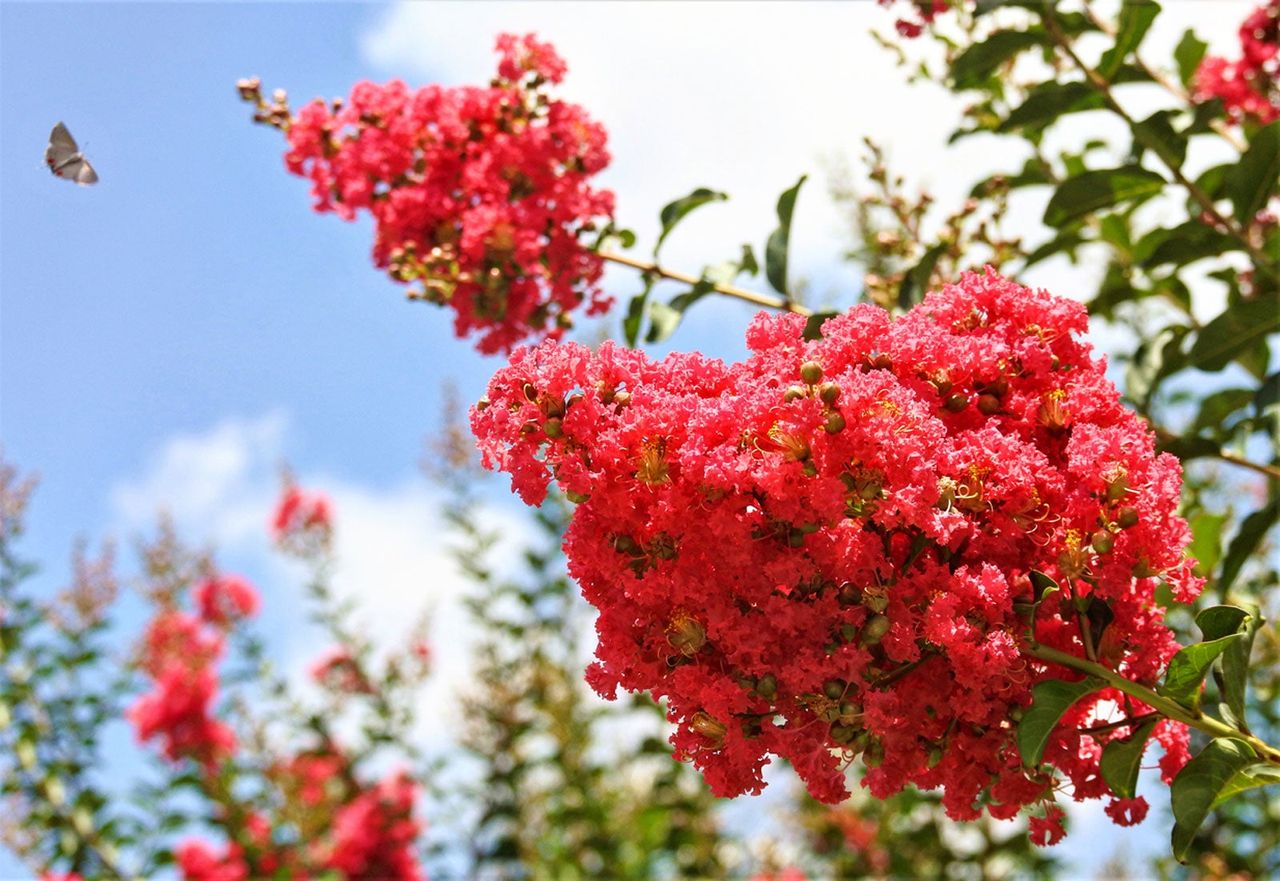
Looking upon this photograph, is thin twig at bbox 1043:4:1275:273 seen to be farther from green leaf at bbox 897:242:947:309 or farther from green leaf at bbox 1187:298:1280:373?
green leaf at bbox 897:242:947:309

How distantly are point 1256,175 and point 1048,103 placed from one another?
49 centimetres

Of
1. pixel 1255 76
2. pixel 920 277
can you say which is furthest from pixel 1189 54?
pixel 920 277

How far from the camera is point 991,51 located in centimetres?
280

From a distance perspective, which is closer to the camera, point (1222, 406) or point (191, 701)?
point (1222, 406)

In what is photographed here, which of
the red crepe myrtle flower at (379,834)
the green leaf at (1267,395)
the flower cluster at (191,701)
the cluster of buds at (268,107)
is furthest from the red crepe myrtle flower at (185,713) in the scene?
the green leaf at (1267,395)

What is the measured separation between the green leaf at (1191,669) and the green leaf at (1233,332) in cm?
139

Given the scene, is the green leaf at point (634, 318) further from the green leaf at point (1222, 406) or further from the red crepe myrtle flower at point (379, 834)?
the red crepe myrtle flower at point (379, 834)

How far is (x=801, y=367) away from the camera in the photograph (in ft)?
4.95

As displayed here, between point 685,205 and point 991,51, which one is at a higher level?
point 991,51

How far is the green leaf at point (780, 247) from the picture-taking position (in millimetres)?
2703

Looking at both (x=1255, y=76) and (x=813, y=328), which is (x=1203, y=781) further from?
(x=1255, y=76)

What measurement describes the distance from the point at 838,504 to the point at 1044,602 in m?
0.32

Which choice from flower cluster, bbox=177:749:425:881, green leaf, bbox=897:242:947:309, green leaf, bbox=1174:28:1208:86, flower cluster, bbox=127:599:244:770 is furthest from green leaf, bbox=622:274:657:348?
flower cluster, bbox=127:599:244:770

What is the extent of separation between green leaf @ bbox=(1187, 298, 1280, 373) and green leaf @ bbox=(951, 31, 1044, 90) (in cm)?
78
